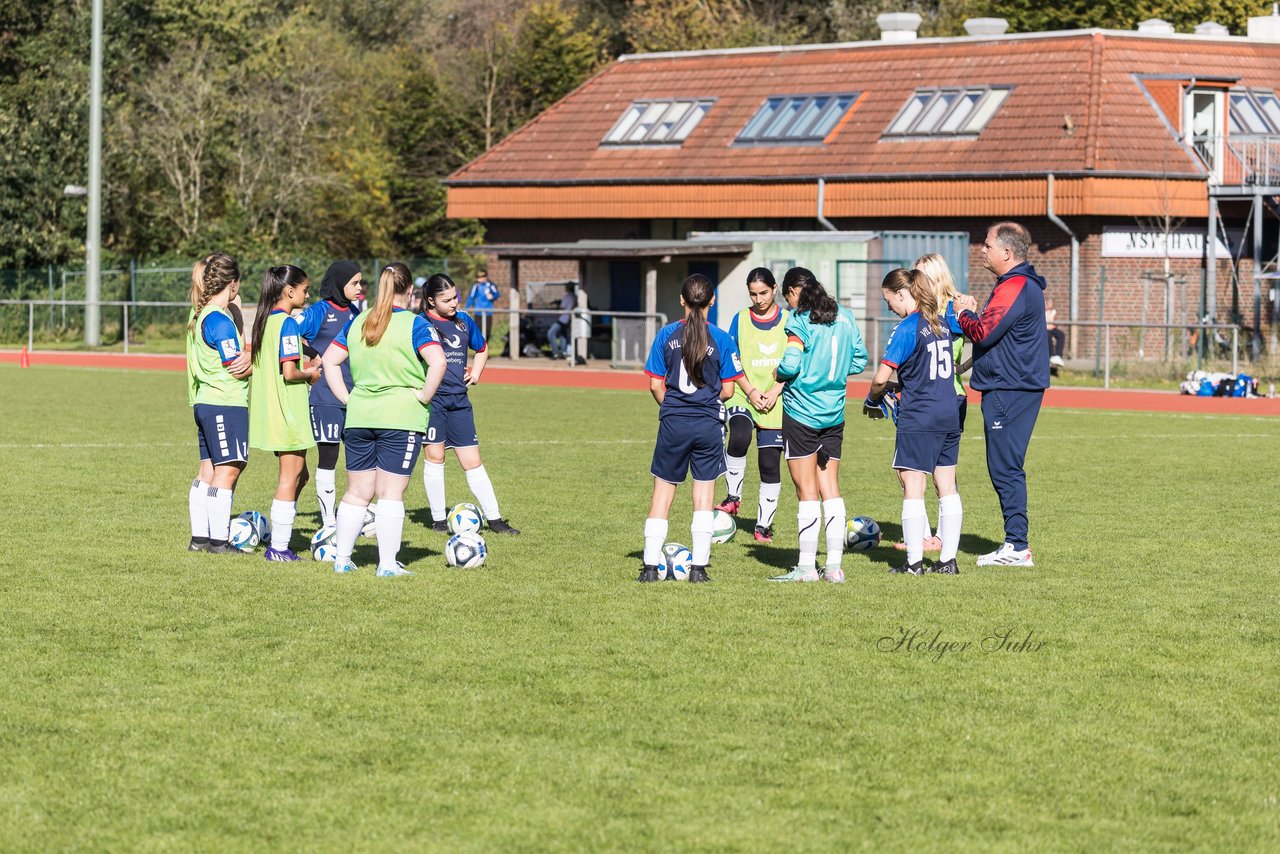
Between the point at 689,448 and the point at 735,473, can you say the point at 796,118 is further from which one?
the point at 689,448

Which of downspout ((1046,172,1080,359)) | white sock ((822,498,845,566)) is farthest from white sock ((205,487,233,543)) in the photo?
downspout ((1046,172,1080,359))

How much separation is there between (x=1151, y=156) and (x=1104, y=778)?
1266 inches

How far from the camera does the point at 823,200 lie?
39125 millimetres

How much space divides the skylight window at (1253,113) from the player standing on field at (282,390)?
3139cm

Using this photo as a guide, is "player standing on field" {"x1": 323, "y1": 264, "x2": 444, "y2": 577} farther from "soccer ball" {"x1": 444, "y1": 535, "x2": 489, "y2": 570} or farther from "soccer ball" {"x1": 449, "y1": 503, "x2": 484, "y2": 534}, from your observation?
"soccer ball" {"x1": 449, "y1": 503, "x2": 484, "y2": 534}

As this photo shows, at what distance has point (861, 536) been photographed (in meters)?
11.9

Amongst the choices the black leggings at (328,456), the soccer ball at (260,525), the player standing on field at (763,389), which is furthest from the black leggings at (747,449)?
the soccer ball at (260,525)

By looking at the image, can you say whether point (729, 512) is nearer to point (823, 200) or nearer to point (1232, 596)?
point (1232, 596)

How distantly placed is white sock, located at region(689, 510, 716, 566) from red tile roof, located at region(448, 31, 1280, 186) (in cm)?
2719

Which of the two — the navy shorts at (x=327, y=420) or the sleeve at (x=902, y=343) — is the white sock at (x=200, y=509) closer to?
the navy shorts at (x=327, y=420)

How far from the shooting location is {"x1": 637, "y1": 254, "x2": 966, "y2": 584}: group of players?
33.0 feet

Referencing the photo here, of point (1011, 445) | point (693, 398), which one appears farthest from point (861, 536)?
point (693, 398)

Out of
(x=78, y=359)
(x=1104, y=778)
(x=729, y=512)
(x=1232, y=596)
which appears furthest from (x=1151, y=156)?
(x=1104, y=778)

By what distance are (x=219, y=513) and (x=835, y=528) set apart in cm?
382
